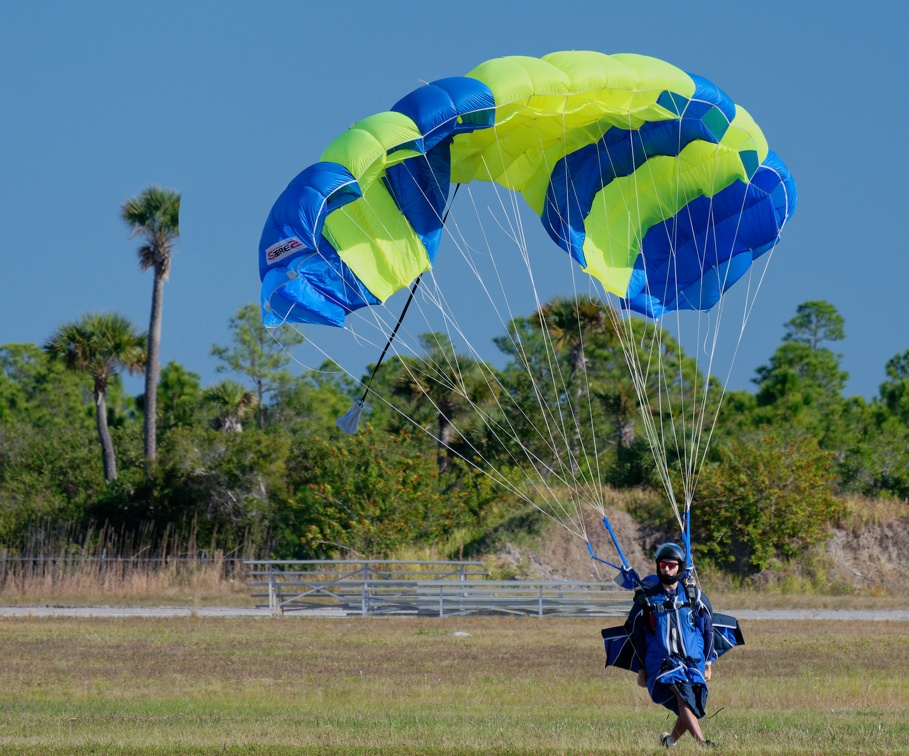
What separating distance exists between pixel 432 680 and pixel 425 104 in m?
5.99

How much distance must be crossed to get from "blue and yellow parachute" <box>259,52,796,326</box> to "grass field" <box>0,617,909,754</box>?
3.95m

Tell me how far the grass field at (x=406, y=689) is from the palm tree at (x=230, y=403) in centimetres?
1902

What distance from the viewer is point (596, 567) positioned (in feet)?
96.9

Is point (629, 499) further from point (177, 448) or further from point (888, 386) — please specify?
point (888, 386)

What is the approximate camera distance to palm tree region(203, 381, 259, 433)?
3934 cm

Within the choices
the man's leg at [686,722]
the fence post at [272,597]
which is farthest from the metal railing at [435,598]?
the man's leg at [686,722]

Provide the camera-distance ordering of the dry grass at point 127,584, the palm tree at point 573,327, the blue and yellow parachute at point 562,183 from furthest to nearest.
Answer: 1. the palm tree at point 573,327
2. the dry grass at point 127,584
3. the blue and yellow parachute at point 562,183

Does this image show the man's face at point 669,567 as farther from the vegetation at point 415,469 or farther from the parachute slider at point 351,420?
the vegetation at point 415,469

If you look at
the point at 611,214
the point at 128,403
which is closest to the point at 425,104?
the point at 611,214

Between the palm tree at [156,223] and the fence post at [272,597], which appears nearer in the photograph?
the fence post at [272,597]

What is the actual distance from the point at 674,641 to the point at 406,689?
5175 millimetres

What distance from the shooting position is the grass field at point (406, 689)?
8.73 meters

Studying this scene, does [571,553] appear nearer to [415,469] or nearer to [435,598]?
[415,469]

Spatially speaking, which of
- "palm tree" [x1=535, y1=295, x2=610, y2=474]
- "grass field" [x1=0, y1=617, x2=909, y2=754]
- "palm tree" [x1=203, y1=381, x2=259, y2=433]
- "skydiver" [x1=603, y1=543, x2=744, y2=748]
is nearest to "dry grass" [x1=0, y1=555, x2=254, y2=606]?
"grass field" [x1=0, y1=617, x2=909, y2=754]
